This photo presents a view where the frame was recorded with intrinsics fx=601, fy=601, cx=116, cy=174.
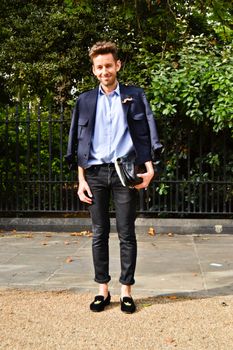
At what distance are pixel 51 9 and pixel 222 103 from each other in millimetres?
6935

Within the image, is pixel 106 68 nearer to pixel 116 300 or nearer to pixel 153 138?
pixel 153 138

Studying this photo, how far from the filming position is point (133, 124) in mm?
4469

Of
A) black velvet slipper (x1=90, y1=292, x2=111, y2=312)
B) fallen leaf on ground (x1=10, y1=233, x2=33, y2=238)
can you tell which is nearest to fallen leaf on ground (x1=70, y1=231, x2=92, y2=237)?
fallen leaf on ground (x1=10, y1=233, x2=33, y2=238)

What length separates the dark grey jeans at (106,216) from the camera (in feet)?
14.9

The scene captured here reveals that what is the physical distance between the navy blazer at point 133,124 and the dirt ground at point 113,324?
1.13 meters

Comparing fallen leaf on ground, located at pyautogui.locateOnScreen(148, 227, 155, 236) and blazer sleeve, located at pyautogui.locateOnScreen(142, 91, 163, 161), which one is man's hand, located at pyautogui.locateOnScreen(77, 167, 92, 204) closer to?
blazer sleeve, located at pyautogui.locateOnScreen(142, 91, 163, 161)

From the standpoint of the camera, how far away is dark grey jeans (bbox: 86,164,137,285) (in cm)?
453

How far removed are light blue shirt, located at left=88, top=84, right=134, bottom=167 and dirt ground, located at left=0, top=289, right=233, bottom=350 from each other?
1.15m

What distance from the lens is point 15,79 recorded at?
14.5 meters

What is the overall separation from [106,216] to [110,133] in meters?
0.65

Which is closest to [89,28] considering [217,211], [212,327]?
[217,211]

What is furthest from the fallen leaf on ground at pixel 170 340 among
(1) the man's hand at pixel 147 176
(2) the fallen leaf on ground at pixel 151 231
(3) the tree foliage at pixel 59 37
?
(3) the tree foliage at pixel 59 37

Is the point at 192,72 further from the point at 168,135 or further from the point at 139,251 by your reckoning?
the point at 139,251

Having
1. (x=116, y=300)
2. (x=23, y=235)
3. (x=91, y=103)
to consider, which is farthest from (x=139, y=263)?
(x=23, y=235)
